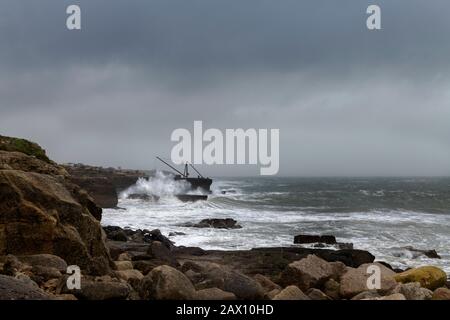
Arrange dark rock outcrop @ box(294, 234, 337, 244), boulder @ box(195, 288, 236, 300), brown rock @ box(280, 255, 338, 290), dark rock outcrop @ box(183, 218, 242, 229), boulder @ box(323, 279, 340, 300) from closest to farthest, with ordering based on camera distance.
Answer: boulder @ box(195, 288, 236, 300)
boulder @ box(323, 279, 340, 300)
brown rock @ box(280, 255, 338, 290)
dark rock outcrop @ box(294, 234, 337, 244)
dark rock outcrop @ box(183, 218, 242, 229)

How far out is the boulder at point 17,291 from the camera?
5137 millimetres

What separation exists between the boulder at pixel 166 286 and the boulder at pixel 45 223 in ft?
4.89

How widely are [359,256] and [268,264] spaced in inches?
144

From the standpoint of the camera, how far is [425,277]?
9891 mm

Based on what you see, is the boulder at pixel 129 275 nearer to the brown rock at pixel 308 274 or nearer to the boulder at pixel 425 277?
the brown rock at pixel 308 274

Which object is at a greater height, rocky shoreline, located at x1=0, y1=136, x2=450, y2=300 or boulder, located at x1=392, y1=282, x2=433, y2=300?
rocky shoreline, located at x1=0, y1=136, x2=450, y2=300

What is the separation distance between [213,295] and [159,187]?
4794 cm

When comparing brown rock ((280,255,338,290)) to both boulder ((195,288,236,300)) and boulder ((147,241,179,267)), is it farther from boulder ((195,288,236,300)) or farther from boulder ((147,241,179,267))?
boulder ((147,241,179,267))

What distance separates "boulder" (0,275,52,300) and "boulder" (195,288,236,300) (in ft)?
7.41

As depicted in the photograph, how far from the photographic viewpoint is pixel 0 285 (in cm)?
521

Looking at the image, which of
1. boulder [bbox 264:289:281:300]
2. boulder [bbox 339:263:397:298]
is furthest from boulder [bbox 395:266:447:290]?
boulder [bbox 264:289:281:300]

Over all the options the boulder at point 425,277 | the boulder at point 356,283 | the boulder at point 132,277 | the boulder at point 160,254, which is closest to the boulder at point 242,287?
the boulder at point 132,277

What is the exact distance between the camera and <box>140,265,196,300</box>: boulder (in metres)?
6.82
